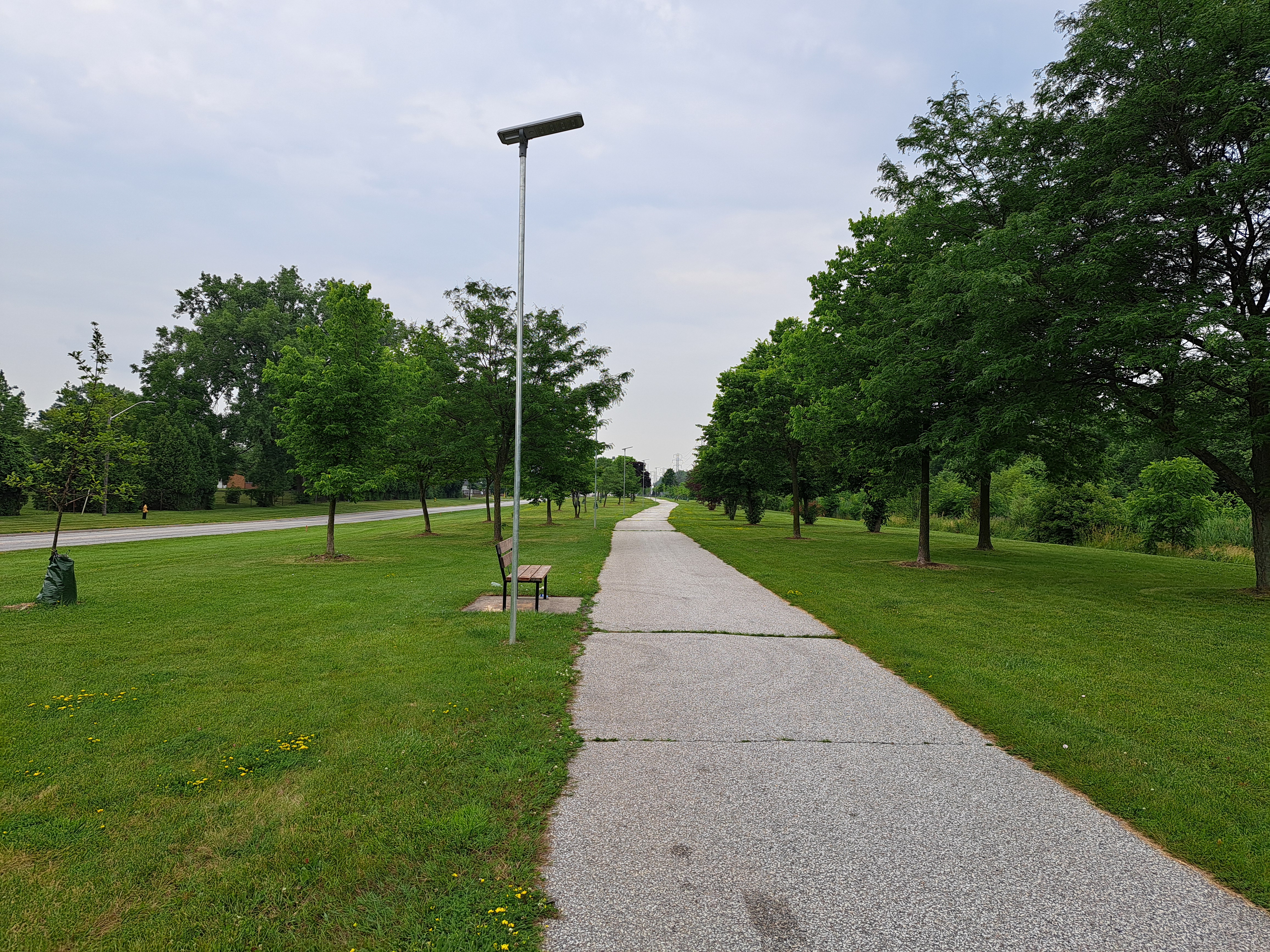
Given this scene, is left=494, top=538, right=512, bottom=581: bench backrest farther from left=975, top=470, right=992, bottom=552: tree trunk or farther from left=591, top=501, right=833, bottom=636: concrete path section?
left=975, top=470, right=992, bottom=552: tree trunk

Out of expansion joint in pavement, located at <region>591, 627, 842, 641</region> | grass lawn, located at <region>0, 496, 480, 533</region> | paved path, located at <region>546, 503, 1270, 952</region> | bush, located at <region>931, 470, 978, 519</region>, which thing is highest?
bush, located at <region>931, 470, 978, 519</region>

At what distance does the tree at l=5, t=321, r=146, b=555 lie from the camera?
10.3 metres

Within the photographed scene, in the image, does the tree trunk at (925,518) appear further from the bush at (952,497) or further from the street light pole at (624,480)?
the street light pole at (624,480)

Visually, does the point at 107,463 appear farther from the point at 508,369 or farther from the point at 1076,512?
the point at 1076,512

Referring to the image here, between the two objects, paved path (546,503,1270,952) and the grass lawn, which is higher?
paved path (546,503,1270,952)

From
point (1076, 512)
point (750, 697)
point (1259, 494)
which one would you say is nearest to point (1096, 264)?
point (1259, 494)

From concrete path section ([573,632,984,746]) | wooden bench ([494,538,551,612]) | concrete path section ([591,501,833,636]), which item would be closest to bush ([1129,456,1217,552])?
concrete path section ([591,501,833,636])

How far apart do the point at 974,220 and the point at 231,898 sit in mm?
16802

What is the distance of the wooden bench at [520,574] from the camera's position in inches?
352

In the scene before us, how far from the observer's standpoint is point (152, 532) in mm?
26594

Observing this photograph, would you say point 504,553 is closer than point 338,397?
Yes

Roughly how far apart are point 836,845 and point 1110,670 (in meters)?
5.35

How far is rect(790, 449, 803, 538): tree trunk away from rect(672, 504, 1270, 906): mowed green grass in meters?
9.19

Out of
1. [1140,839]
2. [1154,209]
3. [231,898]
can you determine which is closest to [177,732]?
[231,898]
